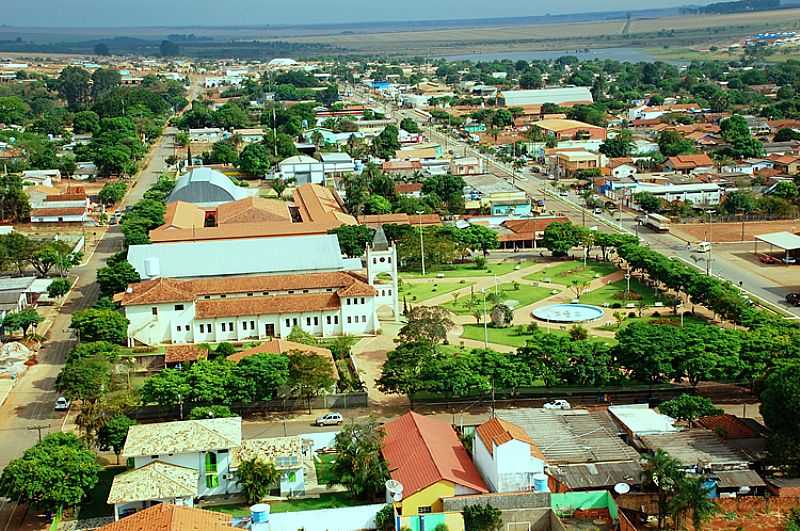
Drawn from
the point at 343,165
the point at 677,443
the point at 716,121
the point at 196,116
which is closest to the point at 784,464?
the point at 677,443

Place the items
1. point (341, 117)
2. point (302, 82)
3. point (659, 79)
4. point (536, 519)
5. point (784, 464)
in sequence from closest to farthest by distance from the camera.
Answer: point (536, 519) → point (784, 464) → point (341, 117) → point (659, 79) → point (302, 82)

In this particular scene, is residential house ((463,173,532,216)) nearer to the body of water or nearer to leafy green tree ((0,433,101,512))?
leafy green tree ((0,433,101,512))

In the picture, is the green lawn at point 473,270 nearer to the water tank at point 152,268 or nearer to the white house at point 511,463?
the water tank at point 152,268

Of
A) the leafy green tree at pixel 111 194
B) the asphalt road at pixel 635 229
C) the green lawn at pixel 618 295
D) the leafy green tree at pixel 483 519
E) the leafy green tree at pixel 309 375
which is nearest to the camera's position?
the leafy green tree at pixel 483 519

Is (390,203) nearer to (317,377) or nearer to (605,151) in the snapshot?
(605,151)

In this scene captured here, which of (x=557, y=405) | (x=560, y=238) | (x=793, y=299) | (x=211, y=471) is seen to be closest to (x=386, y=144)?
(x=560, y=238)

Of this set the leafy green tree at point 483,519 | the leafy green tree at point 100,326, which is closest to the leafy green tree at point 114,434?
the leafy green tree at point 100,326
